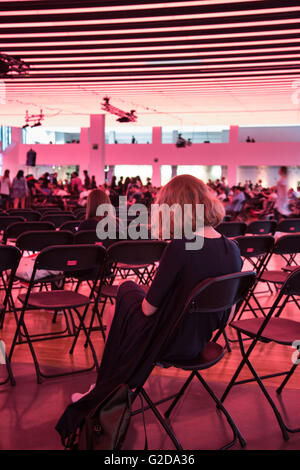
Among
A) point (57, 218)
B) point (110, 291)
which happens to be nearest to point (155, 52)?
point (57, 218)

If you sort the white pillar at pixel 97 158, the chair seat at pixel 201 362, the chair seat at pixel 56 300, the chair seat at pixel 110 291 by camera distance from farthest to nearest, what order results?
the white pillar at pixel 97 158 < the chair seat at pixel 110 291 < the chair seat at pixel 56 300 < the chair seat at pixel 201 362

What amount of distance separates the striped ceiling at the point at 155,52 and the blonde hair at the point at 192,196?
4.74 m

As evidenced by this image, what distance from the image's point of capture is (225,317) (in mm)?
2252

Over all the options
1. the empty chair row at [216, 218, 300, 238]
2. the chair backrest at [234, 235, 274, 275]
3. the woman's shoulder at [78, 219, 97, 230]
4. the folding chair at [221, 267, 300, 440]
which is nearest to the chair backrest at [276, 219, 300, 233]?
the empty chair row at [216, 218, 300, 238]

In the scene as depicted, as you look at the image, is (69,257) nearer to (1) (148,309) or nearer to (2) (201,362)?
(1) (148,309)

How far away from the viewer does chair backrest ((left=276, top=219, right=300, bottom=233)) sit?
517 cm

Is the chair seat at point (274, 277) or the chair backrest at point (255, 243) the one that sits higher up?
the chair backrest at point (255, 243)

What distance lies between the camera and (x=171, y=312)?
2.07 m

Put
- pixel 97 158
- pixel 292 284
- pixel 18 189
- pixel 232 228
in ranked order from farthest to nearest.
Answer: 1. pixel 97 158
2. pixel 18 189
3. pixel 232 228
4. pixel 292 284

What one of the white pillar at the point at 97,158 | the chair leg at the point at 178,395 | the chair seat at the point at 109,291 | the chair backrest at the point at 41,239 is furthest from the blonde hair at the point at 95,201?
the white pillar at the point at 97,158

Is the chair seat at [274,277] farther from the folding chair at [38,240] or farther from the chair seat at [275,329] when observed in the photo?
the folding chair at [38,240]

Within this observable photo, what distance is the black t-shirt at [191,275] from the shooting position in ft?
6.53

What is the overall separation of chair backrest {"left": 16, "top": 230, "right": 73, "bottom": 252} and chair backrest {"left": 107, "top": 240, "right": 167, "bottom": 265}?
0.68 meters

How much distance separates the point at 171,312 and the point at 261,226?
10.9ft
